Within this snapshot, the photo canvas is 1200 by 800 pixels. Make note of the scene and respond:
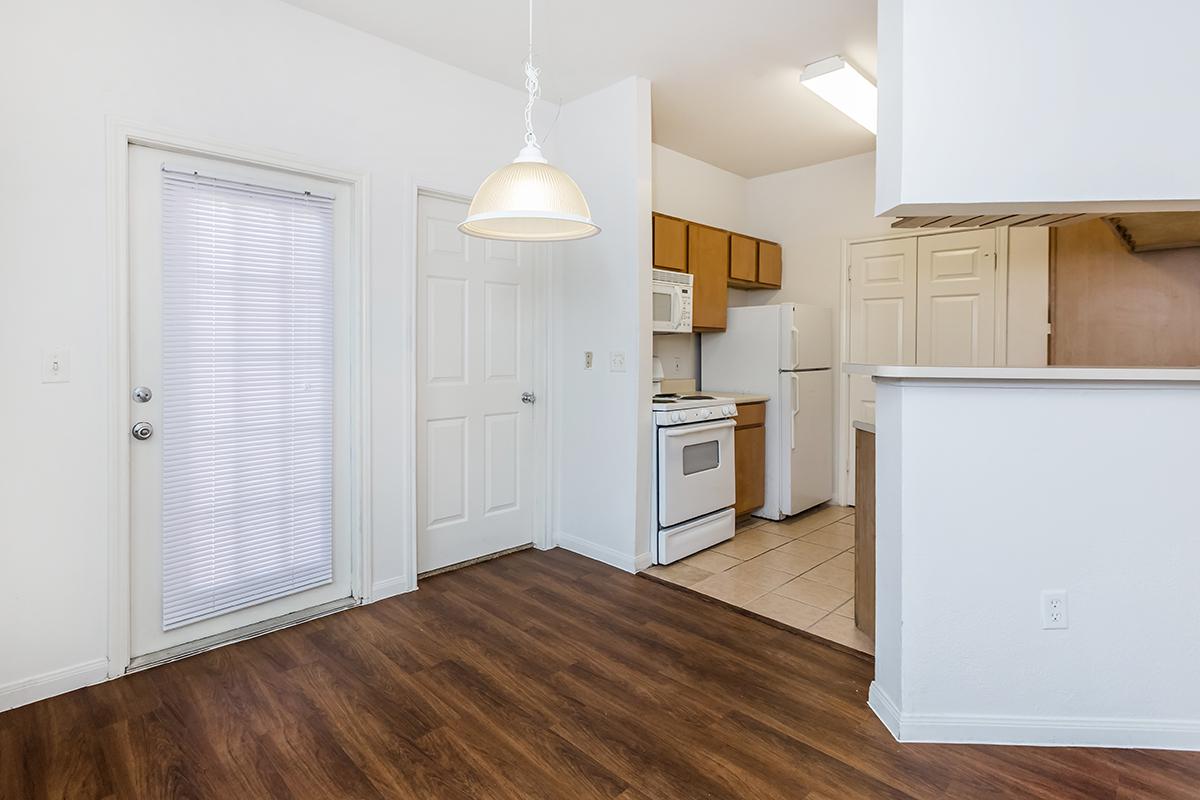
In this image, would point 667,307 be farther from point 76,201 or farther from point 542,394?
point 76,201

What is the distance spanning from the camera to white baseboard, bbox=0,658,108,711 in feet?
6.73

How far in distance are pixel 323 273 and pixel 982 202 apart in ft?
8.63

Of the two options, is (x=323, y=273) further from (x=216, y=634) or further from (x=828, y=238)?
(x=828, y=238)

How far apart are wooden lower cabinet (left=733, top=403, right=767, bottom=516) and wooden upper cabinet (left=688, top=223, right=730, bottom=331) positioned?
70 centimetres

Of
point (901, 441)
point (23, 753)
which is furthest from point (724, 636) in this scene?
point (23, 753)

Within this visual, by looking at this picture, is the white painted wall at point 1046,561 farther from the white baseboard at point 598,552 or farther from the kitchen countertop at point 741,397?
the kitchen countertop at point 741,397

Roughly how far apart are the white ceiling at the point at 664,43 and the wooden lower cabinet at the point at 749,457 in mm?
1976

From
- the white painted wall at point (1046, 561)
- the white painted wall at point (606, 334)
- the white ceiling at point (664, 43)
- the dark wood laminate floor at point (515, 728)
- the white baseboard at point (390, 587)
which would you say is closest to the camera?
the dark wood laminate floor at point (515, 728)

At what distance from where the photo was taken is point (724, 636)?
104 inches

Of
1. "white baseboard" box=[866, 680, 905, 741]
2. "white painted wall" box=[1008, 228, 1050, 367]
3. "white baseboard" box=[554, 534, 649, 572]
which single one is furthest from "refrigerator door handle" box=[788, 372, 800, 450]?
"white baseboard" box=[866, 680, 905, 741]

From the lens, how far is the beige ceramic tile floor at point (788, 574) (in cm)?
281

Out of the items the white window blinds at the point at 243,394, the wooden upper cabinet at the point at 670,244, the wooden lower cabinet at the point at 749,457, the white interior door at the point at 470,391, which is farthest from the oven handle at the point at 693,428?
the white window blinds at the point at 243,394

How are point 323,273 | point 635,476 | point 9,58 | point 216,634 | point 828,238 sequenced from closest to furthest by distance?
point 9,58, point 216,634, point 323,273, point 635,476, point 828,238

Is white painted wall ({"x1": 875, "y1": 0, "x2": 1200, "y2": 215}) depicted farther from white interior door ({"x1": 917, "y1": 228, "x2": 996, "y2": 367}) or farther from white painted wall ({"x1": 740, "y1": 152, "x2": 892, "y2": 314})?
white painted wall ({"x1": 740, "y1": 152, "x2": 892, "y2": 314})
